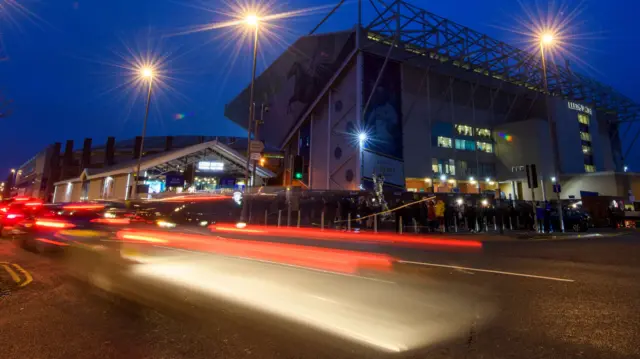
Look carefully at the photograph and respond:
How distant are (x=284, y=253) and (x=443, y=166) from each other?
39227 mm

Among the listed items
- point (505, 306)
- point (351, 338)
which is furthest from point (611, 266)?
point (351, 338)

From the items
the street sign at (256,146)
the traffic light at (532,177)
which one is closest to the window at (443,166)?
the traffic light at (532,177)

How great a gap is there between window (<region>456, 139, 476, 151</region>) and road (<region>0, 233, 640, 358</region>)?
41.7 metres

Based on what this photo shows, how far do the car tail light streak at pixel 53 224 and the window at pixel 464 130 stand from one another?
151ft

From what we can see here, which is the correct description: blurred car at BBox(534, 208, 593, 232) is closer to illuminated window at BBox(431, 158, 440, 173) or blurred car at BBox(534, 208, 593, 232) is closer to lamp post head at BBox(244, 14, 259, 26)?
illuminated window at BBox(431, 158, 440, 173)

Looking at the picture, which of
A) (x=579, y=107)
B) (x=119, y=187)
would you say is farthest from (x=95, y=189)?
(x=579, y=107)

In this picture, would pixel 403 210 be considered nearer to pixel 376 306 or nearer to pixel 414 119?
pixel 376 306

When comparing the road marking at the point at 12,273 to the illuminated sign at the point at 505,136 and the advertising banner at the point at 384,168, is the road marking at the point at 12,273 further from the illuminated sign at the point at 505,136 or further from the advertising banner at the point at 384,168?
the illuminated sign at the point at 505,136

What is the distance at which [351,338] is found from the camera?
10.7 ft

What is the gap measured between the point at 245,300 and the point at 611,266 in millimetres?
8494

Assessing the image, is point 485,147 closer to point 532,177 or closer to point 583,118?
point 583,118

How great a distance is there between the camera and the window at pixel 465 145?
44812 millimetres

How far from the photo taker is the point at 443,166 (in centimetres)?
4312

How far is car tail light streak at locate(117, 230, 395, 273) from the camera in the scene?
7.65 m
